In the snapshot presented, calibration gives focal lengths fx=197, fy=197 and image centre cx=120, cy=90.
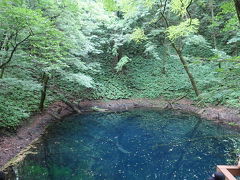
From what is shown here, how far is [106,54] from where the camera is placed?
18.5 metres

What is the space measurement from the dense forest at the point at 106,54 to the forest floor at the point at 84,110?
441 mm

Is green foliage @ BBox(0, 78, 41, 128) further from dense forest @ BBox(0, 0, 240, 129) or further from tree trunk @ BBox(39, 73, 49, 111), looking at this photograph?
tree trunk @ BBox(39, 73, 49, 111)

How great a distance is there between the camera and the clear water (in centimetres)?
589

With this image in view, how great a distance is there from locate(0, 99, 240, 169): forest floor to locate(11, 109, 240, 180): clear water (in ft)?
1.73

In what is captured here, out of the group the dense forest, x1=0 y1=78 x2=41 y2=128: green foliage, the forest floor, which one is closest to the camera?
the dense forest

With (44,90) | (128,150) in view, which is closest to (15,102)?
(44,90)

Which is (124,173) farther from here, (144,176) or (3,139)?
(3,139)

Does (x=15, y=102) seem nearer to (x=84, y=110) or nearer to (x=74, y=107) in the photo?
(x=74, y=107)

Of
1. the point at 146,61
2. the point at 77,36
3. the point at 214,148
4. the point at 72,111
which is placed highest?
the point at 77,36

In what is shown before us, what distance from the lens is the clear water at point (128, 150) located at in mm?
5887

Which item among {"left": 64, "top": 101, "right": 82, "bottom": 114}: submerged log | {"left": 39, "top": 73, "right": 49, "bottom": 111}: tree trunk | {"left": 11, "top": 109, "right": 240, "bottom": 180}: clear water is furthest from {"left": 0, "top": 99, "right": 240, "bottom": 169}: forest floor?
{"left": 11, "top": 109, "right": 240, "bottom": 180}: clear water

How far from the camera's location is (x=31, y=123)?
8.88 metres

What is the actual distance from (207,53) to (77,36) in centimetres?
1303

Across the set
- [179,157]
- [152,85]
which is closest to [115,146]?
[179,157]
